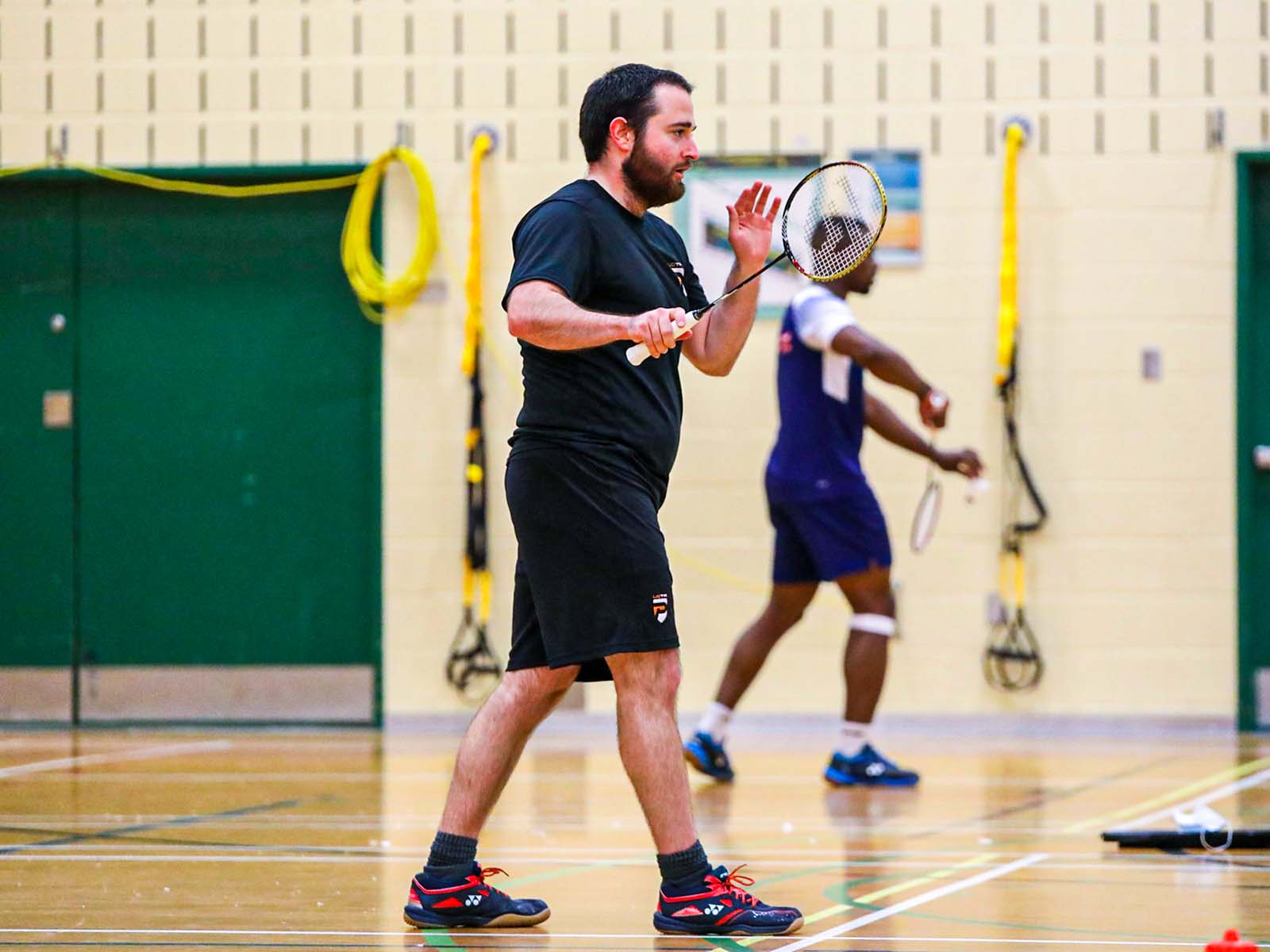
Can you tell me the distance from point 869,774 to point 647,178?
328 cm

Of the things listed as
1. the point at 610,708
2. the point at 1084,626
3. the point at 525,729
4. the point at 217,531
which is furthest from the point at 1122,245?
the point at 525,729

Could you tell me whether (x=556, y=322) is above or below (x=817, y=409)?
→ above

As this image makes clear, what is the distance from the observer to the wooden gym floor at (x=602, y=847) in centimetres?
357

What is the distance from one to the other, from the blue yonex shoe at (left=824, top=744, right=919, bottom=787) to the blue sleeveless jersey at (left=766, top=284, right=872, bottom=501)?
983mm

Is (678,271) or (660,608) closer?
(660,608)

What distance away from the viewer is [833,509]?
6.19 m

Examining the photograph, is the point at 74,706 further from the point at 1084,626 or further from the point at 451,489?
the point at 1084,626

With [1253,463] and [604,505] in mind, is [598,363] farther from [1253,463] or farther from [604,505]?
[1253,463]

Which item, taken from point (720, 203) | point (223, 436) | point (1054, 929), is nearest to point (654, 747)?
point (1054, 929)

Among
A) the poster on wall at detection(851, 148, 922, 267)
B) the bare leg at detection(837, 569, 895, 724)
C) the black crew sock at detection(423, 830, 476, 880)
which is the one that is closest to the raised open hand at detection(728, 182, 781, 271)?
the black crew sock at detection(423, 830, 476, 880)

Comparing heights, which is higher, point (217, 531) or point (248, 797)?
Result: point (217, 531)

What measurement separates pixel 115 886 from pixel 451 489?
462cm

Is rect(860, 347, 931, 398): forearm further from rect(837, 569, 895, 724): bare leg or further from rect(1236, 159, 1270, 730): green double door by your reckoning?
rect(1236, 159, 1270, 730): green double door

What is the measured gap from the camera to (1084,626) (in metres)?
8.31
